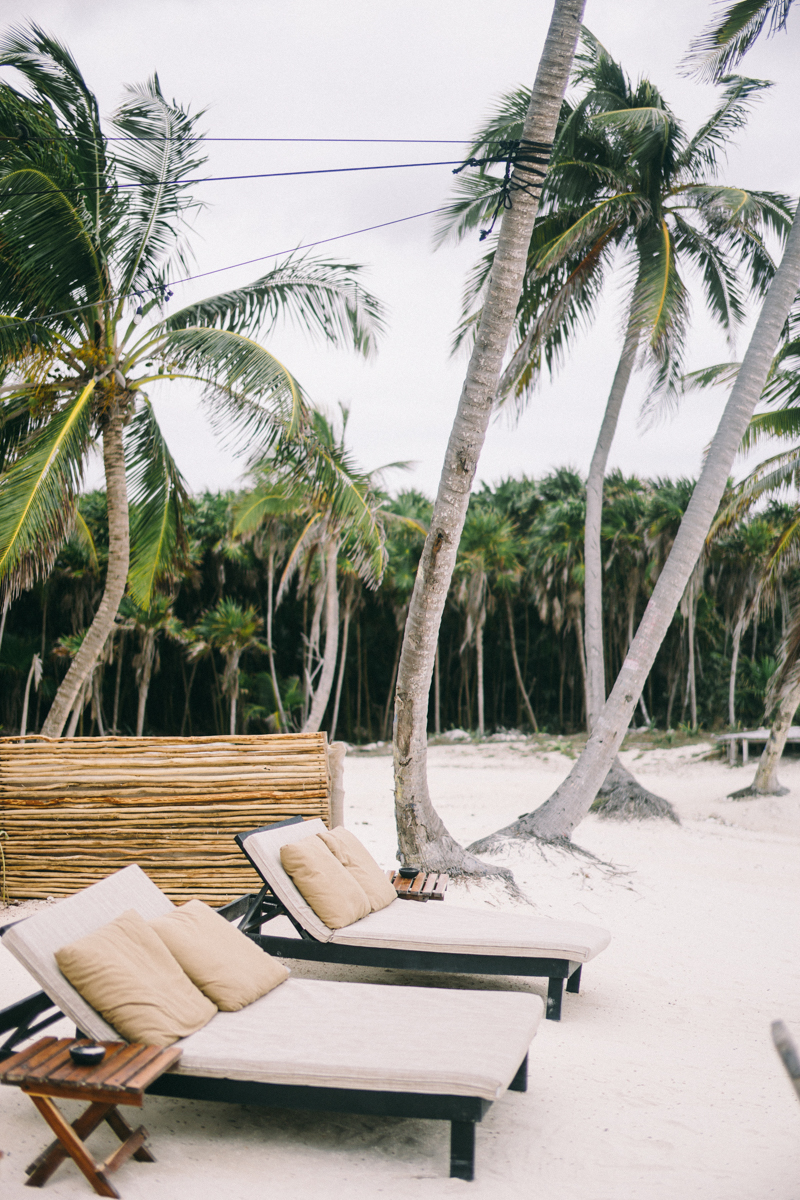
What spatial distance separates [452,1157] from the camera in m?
2.88

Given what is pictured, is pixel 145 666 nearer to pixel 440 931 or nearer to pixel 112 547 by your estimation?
pixel 112 547

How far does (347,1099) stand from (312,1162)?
1.01 feet

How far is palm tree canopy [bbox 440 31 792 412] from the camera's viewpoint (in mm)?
10438

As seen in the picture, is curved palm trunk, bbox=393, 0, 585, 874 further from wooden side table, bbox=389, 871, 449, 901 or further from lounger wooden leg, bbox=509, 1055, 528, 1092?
lounger wooden leg, bbox=509, 1055, 528, 1092

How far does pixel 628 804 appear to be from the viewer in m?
11.3

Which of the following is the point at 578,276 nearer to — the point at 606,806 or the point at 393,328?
the point at 393,328

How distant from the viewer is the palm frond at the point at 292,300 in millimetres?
9047

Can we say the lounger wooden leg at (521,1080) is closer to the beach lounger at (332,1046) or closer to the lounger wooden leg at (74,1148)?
the beach lounger at (332,1046)

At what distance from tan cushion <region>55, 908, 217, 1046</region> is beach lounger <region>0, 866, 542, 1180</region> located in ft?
0.18

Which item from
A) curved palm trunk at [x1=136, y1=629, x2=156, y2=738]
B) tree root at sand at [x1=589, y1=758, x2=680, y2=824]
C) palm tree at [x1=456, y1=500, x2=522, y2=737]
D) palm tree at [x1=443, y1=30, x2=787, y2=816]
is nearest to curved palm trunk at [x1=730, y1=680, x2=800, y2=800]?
tree root at sand at [x1=589, y1=758, x2=680, y2=824]

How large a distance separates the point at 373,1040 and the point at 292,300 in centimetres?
766

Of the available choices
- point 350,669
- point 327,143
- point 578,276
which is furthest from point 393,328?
point 350,669

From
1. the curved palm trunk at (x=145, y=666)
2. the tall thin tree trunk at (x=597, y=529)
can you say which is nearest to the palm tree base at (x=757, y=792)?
the tall thin tree trunk at (x=597, y=529)

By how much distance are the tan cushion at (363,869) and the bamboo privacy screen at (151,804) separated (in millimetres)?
942
